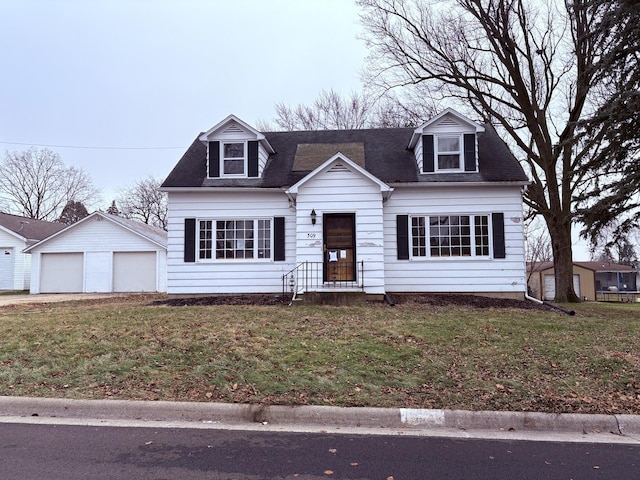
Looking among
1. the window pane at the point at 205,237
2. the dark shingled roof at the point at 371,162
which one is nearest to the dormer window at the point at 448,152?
the dark shingled roof at the point at 371,162

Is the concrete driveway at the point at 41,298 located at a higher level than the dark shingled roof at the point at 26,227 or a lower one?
lower

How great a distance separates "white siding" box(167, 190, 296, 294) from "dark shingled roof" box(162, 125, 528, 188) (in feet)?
1.41

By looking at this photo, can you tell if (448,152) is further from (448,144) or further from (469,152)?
(469,152)

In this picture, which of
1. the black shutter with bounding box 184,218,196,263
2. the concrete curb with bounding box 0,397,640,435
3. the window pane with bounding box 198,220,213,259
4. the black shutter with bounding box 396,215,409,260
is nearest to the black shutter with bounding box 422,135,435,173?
the black shutter with bounding box 396,215,409,260

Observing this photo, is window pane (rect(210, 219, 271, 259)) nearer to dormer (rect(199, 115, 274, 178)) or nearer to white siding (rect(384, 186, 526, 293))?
dormer (rect(199, 115, 274, 178))

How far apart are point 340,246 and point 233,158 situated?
A: 468 cm

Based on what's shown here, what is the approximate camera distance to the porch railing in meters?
11.9

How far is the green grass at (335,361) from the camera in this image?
5.01 metres

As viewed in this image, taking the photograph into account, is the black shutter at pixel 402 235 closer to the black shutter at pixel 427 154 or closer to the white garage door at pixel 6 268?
the black shutter at pixel 427 154

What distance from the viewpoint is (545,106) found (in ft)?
60.3

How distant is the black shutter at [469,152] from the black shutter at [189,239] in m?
8.70

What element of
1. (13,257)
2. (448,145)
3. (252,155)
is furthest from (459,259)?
(13,257)

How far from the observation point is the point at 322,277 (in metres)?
12.2

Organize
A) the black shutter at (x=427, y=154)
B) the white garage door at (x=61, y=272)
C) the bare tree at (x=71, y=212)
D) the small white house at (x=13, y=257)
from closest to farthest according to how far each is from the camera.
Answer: the black shutter at (x=427, y=154)
the white garage door at (x=61, y=272)
the small white house at (x=13, y=257)
the bare tree at (x=71, y=212)
